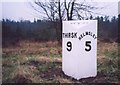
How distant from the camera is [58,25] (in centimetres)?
452

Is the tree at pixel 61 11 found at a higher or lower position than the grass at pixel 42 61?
higher

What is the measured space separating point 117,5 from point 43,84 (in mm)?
1580

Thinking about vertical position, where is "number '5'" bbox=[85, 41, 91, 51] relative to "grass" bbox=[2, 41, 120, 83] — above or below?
above

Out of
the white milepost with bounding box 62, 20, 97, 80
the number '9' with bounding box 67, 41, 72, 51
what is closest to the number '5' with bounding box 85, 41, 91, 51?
the white milepost with bounding box 62, 20, 97, 80

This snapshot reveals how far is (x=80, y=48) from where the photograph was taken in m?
4.14

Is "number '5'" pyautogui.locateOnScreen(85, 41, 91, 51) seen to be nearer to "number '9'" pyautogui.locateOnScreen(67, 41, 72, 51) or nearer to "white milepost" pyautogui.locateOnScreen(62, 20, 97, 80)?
"white milepost" pyautogui.locateOnScreen(62, 20, 97, 80)

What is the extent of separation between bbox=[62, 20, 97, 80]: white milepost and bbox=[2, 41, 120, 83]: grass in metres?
0.19

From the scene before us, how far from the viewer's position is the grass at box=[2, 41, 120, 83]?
14.6ft

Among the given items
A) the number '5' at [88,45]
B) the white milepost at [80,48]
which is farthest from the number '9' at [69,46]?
the number '5' at [88,45]

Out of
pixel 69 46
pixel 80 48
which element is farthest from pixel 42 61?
pixel 80 48

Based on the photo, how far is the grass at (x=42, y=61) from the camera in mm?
4441

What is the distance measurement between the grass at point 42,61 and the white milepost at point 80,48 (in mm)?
194

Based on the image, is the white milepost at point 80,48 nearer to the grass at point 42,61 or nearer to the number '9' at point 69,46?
the number '9' at point 69,46

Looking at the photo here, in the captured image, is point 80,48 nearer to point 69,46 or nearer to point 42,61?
point 69,46
